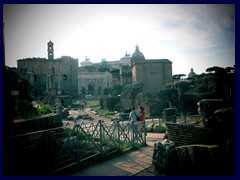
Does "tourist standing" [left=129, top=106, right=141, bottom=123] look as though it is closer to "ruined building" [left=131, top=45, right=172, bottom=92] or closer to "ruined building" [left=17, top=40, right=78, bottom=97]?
"ruined building" [left=131, top=45, right=172, bottom=92]

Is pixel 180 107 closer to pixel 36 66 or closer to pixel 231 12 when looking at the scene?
pixel 231 12

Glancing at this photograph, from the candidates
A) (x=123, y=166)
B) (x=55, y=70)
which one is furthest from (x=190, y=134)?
(x=55, y=70)

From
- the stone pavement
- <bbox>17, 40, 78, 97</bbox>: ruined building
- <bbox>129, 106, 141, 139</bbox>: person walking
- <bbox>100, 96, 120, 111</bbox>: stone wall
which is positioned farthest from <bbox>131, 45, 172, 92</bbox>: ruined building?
the stone pavement

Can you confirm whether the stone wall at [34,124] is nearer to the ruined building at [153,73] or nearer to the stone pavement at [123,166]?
the stone pavement at [123,166]

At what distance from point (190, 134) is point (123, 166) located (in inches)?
79.2

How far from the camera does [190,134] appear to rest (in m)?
4.79

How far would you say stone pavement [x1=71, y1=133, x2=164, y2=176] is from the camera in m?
4.39

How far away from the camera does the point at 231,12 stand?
5035 mm

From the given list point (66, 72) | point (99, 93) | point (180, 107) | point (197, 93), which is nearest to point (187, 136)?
point (180, 107)

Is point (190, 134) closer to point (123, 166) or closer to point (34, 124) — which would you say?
point (123, 166)

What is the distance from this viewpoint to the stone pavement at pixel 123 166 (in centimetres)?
439

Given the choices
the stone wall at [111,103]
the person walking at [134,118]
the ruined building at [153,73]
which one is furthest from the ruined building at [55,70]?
the person walking at [134,118]

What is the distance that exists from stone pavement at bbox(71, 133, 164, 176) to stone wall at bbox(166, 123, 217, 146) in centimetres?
104

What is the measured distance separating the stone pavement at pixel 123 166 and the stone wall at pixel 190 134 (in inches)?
41.0
